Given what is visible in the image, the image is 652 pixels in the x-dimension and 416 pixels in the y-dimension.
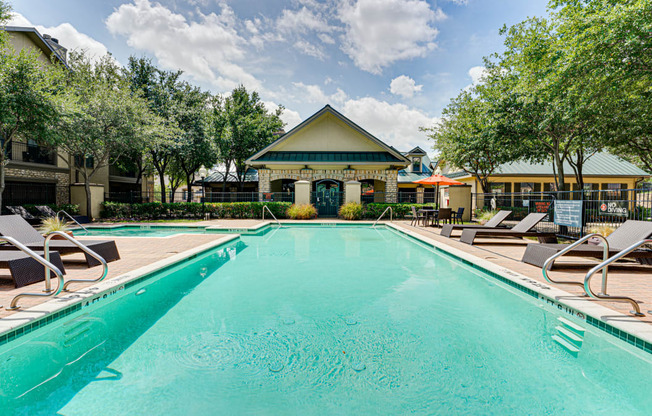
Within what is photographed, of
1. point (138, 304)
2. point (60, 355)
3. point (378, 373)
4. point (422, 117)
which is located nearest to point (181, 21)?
point (138, 304)

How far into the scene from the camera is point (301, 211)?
1881 cm

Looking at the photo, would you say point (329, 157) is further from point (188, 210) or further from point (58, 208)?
point (58, 208)

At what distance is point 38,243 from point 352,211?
1485 cm

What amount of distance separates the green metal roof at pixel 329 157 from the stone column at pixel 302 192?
166 centimetres

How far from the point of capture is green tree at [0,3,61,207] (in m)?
12.5

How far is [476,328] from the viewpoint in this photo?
4090 mm

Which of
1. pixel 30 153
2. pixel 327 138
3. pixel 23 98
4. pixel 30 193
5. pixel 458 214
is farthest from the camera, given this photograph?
pixel 327 138

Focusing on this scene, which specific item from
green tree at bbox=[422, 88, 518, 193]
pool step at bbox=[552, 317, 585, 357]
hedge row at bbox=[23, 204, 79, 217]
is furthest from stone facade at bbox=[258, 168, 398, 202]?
pool step at bbox=[552, 317, 585, 357]

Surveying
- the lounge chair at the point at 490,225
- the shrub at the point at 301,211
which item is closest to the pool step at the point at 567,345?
the lounge chair at the point at 490,225

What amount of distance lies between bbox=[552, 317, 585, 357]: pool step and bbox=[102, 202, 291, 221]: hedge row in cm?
1654

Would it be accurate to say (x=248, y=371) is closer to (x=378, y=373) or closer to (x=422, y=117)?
(x=378, y=373)

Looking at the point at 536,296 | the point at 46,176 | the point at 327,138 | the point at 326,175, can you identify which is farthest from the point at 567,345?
the point at 46,176

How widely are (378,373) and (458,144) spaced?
19.1m

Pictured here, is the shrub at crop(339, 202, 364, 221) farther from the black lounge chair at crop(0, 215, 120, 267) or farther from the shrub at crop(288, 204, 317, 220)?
the black lounge chair at crop(0, 215, 120, 267)
